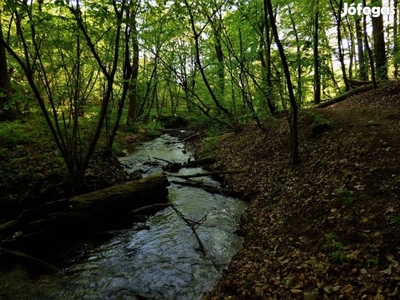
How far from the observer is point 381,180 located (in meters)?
5.69

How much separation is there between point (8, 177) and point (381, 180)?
9.01 metres

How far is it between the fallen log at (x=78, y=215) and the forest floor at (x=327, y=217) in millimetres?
3222

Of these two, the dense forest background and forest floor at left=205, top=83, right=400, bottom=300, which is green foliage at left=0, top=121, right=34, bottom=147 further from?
forest floor at left=205, top=83, right=400, bottom=300

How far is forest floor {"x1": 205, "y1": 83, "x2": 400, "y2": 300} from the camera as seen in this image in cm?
407

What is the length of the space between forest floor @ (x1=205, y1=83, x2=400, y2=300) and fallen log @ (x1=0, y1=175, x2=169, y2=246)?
127 inches

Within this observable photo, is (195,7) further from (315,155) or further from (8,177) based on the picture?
(8,177)

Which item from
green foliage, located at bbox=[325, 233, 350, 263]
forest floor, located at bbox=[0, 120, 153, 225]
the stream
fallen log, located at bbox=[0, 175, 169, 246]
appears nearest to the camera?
green foliage, located at bbox=[325, 233, 350, 263]

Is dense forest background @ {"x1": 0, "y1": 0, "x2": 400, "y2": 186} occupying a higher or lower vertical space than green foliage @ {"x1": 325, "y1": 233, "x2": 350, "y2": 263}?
higher

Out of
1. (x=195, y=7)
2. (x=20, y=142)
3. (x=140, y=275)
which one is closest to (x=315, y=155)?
(x=140, y=275)

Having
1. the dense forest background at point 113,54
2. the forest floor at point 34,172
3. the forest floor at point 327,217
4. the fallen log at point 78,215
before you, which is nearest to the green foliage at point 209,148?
the dense forest background at point 113,54

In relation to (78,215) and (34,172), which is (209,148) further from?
(78,215)

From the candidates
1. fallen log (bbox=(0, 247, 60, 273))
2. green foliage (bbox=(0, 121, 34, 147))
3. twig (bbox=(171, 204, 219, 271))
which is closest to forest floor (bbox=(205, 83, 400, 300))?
twig (bbox=(171, 204, 219, 271))

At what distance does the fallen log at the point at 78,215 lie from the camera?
6023 mm

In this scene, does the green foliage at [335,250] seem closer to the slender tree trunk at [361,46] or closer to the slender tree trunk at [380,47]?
the slender tree trunk at [380,47]
